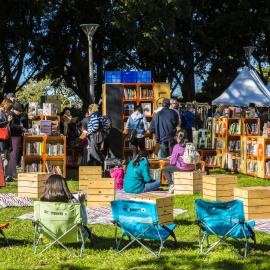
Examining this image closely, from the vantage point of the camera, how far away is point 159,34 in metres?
35.6

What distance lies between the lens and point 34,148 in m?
19.5

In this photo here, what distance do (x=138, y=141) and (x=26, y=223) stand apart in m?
9.07

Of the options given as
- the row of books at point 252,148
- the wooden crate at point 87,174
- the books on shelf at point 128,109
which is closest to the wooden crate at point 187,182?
the wooden crate at point 87,174

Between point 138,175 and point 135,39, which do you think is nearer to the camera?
point 138,175

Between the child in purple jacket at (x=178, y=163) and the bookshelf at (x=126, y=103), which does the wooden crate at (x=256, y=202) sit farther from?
the bookshelf at (x=126, y=103)

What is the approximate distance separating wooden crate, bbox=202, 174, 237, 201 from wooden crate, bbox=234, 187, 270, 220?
85.9 inches

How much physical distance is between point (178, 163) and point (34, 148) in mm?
4337

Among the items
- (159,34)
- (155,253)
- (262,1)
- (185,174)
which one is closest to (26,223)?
(155,253)

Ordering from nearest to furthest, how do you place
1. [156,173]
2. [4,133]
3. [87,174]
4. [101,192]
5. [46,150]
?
1. [101,192]
2. [87,174]
3. [4,133]
4. [156,173]
5. [46,150]

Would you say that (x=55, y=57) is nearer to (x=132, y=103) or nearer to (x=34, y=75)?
(x=34, y=75)

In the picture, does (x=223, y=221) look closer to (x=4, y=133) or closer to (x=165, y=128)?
(x=4, y=133)

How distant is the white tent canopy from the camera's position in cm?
2786

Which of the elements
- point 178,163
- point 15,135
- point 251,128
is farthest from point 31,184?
point 251,128

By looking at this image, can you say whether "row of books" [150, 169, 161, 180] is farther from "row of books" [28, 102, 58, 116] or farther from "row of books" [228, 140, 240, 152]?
"row of books" [228, 140, 240, 152]
